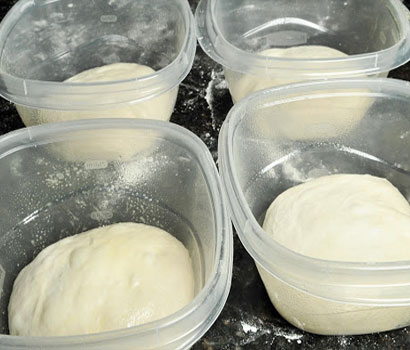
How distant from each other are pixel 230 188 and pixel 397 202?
0.37 m

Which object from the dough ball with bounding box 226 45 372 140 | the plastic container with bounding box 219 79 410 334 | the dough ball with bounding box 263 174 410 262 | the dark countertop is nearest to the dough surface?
the dough ball with bounding box 226 45 372 140

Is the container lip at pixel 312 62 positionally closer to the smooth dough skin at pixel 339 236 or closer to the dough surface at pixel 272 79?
the dough surface at pixel 272 79

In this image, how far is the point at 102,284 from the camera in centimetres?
100

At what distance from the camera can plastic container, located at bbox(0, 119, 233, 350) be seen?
1037mm

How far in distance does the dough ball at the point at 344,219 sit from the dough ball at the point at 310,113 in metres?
0.12

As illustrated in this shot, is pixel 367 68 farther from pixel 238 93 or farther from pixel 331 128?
pixel 238 93

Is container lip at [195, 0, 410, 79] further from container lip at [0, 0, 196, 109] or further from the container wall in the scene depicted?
the container wall

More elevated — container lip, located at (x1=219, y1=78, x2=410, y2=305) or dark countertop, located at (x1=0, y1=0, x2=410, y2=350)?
container lip, located at (x1=219, y1=78, x2=410, y2=305)

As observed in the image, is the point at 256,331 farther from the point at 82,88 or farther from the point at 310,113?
the point at 82,88

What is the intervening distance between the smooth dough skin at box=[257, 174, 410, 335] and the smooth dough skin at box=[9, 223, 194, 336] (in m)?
0.17

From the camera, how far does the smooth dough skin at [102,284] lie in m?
0.96

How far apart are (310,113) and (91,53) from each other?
635 mm

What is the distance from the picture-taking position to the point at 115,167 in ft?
3.84

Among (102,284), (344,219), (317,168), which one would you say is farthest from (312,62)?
(102,284)
